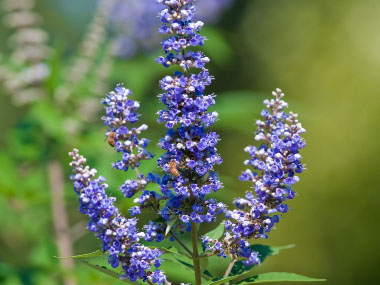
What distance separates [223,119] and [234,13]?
35.2ft

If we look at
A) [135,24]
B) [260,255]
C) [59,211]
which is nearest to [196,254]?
[260,255]

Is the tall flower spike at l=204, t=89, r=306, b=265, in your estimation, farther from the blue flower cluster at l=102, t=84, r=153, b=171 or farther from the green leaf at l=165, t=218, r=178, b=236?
the blue flower cluster at l=102, t=84, r=153, b=171

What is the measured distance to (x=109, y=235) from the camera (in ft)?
6.62

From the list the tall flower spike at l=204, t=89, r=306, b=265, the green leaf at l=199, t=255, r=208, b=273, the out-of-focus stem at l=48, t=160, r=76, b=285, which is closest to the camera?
the tall flower spike at l=204, t=89, r=306, b=265

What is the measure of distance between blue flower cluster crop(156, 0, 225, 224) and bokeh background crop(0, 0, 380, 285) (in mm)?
2758

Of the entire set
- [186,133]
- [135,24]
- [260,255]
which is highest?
[135,24]

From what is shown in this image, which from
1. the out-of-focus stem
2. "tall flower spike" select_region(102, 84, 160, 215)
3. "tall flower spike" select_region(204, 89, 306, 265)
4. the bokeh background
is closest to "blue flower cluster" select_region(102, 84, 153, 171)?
"tall flower spike" select_region(102, 84, 160, 215)

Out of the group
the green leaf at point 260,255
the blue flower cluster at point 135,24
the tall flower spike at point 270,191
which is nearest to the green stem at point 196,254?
the tall flower spike at point 270,191

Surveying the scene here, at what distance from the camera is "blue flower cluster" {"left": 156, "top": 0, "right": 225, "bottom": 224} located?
6.66 ft

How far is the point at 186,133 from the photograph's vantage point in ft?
6.65

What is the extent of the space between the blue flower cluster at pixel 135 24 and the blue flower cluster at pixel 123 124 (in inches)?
168

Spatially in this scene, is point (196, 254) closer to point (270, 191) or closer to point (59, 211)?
point (270, 191)

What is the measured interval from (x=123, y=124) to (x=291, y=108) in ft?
18.4

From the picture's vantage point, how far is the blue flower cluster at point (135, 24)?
21.3 feet
